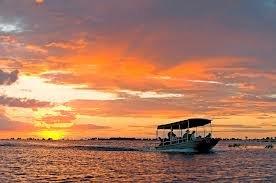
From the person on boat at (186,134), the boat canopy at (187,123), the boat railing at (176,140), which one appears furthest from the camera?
the boat railing at (176,140)

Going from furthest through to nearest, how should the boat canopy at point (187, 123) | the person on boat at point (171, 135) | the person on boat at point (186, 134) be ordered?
the person on boat at point (171, 135)
the person on boat at point (186, 134)
the boat canopy at point (187, 123)

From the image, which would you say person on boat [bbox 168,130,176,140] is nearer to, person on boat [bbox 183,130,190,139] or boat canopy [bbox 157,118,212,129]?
boat canopy [bbox 157,118,212,129]

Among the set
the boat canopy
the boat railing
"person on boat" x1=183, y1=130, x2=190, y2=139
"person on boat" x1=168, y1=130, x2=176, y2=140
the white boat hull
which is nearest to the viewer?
the boat canopy

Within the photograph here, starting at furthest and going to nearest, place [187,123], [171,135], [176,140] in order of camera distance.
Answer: [171,135], [176,140], [187,123]

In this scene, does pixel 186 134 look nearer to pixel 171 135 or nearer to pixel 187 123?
pixel 187 123

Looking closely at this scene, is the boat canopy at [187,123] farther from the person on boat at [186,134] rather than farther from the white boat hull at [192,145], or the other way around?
the white boat hull at [192,145]

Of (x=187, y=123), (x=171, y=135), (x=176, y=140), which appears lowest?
(x=176, y=140)

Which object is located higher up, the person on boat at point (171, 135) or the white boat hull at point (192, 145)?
the person on boat at point (171, 135)

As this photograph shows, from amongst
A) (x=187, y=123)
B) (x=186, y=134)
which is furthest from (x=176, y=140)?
(x=187, y=123)

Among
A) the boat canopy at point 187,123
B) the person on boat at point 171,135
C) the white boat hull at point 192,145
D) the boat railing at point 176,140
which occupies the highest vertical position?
the boat canopy at point 187,123

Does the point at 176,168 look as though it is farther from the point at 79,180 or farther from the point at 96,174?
the point at 79,180

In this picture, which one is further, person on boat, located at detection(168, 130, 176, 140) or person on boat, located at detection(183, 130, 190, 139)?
person on boat, located at detection(168, 130, 176, 140)

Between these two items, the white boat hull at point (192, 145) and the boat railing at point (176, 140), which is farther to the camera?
the boat railing at point (176, 140)

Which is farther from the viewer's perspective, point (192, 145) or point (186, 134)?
point (192, 145)
